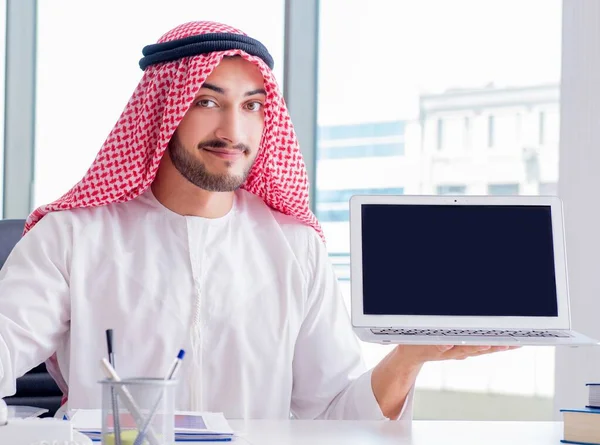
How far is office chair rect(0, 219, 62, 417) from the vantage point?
7.45ft

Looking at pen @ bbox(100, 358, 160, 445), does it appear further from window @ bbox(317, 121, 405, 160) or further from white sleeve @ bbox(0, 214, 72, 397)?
window @ bbox(317, 121, 405, 160)

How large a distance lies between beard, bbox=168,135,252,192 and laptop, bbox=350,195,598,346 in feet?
1.35

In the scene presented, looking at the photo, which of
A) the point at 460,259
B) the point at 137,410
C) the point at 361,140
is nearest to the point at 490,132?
→ the point at 361,140

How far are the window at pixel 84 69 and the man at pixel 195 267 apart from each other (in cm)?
193

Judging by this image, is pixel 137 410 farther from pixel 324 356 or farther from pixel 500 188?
pixel 500 188

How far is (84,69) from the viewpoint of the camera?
4.18 m

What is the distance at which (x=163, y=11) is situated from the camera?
4066 mm

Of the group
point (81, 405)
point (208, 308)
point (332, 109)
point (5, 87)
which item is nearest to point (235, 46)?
point (208, 308)

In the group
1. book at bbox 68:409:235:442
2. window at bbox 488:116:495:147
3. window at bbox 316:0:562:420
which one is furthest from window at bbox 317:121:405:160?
book at bbox 68:409:235:442

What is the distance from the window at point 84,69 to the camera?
4.10 meters

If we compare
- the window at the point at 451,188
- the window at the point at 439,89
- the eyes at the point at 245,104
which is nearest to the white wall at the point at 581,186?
the window at the point at 439,89

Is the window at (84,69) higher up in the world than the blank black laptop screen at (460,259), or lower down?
higher up

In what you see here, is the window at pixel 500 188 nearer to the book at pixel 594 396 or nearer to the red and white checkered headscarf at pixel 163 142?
the red and white checkered headscarf at pixel 163 142

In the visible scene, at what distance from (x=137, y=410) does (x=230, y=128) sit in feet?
3.68
